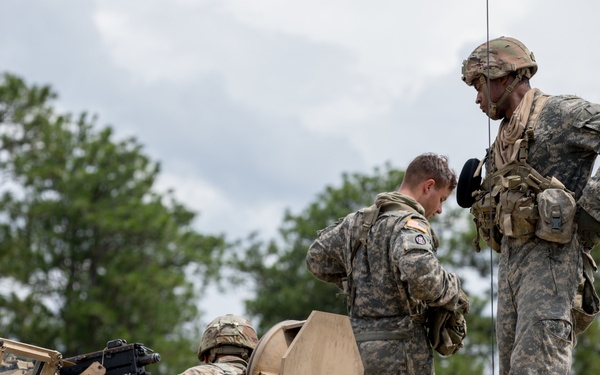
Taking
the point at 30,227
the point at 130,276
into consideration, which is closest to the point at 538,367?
the point at 130,276

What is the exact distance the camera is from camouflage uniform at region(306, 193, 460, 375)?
838cm

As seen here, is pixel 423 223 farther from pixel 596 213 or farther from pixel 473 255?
pixel 473 255

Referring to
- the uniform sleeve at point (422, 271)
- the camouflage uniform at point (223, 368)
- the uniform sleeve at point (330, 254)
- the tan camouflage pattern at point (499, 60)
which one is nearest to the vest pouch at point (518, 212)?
the uniform sleeve at point (422, 271)

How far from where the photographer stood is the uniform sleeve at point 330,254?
8.98m

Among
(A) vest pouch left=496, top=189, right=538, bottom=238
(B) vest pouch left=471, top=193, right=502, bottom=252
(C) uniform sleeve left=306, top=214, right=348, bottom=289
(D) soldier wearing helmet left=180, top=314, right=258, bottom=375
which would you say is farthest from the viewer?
(D) soldier wearing helmet left=180, top=314, right=258, bottom=375

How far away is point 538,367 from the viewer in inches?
307

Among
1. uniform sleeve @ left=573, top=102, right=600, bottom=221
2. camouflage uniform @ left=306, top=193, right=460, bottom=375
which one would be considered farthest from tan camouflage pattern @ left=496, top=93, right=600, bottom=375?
camouflage uniform @ left=306, top=193, right=460, bottom=375

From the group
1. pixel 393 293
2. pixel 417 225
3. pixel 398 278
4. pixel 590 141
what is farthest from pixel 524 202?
pixel 393 293

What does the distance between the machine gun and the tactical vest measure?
8.30 ft

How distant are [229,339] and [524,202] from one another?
238 centimetres

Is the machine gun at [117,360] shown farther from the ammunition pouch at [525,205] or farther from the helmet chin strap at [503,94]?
the helmet chin strap at [503,94]

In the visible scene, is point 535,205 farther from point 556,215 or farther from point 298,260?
point 298,260

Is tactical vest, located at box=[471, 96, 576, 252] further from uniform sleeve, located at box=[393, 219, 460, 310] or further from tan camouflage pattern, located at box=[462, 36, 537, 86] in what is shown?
uniform sleeve, located at box=[393, 219, 460, 310]

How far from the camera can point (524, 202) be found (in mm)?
8195
